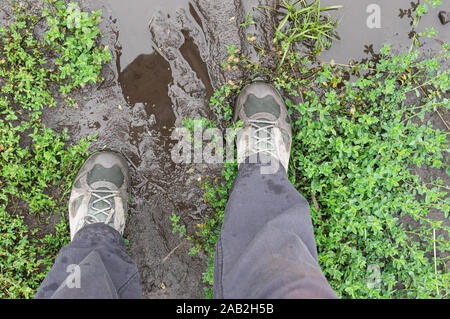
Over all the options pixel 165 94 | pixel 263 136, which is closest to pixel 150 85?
pixel 165 94

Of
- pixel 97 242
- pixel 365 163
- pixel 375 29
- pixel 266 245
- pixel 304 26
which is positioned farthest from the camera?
pixel 375 29

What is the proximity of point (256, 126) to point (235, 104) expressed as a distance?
30cm

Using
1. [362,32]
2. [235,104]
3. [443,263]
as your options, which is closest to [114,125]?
[235,104]

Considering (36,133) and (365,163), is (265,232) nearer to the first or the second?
(365,163)

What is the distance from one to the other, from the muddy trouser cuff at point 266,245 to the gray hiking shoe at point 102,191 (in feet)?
3.54

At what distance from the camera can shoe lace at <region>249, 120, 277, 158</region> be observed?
287 cm

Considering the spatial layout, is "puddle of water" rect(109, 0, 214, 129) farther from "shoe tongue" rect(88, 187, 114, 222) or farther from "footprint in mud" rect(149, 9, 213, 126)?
"shoe tongue" rect(88, 187, 114, 222)

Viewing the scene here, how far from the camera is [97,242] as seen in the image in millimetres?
2500

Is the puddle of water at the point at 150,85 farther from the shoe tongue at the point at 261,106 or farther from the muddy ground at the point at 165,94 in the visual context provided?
the shoe tongue at the point at 261,106

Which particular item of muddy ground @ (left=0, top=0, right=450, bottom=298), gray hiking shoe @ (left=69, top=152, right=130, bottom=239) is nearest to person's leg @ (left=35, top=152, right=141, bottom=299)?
gray hiking shoe @ (left=69, top=152, right=130, bottom=239)

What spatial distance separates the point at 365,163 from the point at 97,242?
2404 mm

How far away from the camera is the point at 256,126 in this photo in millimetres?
2941

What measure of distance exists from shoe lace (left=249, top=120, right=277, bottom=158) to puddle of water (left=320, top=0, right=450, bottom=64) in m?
0.85
